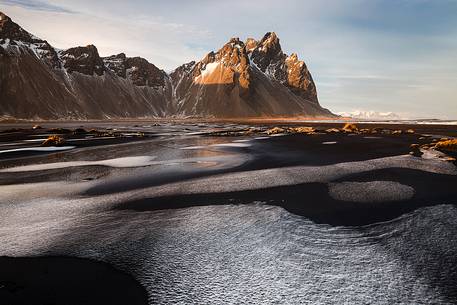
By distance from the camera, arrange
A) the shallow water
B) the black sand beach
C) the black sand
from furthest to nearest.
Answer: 1. the black sand beach
2. the shallow water
3. the black sand

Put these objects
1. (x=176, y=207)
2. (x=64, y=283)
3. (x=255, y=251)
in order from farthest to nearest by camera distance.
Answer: (x=176, y=207) < (x=255, y=251) < (x=64, y=283)

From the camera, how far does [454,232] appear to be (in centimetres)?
790

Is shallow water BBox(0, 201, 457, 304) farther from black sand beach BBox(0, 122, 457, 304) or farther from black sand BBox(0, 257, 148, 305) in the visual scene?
black sand BBox(0, 257, 148, 305)

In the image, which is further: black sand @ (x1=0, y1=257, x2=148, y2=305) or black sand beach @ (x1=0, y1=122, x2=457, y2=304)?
black sand beach @ (x1=0, y1=122, x2=457, y2=304)

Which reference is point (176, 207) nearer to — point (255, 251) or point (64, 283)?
point (255, 251)

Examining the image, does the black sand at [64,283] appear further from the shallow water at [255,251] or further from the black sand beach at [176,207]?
the shallow water at [255,251]

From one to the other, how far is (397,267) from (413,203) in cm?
519

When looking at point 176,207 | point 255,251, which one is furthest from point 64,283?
point 176,207

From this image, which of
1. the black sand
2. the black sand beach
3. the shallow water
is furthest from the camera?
the black sand beach

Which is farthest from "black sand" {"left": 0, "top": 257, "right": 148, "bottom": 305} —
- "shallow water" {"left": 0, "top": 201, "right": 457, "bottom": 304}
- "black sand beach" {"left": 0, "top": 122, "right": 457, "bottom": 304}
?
"shallow water" {"left": 0, "top": 201, "right": 457, "bottom": 304}

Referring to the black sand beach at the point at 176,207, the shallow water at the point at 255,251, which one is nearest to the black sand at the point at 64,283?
the black sand beach at the point at 176,207

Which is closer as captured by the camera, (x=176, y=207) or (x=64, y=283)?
Answer: (x=64, y=283)

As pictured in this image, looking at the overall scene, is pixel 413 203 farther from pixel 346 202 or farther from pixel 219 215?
pixel 219 215

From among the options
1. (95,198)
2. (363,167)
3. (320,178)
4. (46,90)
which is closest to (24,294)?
(95,198)
